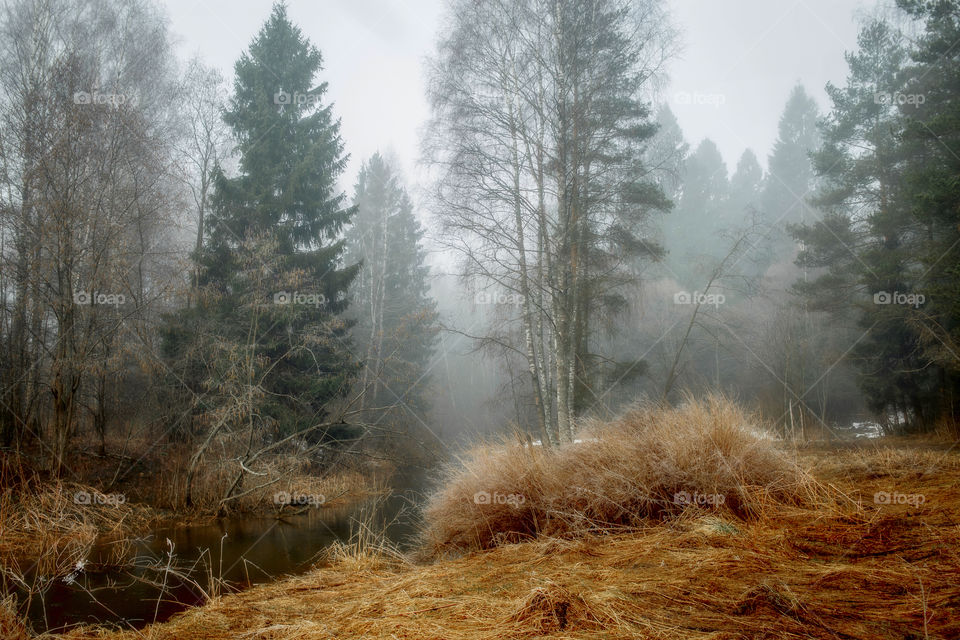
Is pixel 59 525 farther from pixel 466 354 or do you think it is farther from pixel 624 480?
pixel 624 480

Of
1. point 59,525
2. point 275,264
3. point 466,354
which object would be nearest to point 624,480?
point 466,354

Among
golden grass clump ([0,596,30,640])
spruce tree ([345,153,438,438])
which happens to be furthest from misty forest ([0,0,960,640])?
spruce tree ([345,153,438,438])

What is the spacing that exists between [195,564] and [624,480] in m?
5.25

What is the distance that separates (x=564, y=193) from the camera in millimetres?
10047

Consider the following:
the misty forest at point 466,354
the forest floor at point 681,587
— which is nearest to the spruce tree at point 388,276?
the misty forest at point 466,354

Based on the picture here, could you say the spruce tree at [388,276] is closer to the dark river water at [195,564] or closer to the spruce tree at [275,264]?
the spruce tree at [275,264]

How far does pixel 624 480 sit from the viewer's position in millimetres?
4863

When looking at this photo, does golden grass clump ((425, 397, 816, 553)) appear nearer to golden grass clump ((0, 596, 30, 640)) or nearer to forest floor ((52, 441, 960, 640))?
forest floor ((52, 441, 960, 640))

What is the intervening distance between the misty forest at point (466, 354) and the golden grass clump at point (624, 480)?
0.04 meters

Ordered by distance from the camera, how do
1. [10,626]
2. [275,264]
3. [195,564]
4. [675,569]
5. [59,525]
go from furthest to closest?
1. [275,264]
2. [59,525]
3. [195,564]
4. [10,626]
5. [675,569]

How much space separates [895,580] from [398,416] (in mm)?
15854

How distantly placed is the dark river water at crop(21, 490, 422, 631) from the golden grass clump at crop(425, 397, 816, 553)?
5.16 ft

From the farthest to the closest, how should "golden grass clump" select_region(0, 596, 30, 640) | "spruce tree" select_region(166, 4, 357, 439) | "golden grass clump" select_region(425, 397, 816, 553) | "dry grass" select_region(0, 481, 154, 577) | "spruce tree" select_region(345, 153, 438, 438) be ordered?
1. "spruce tree" select_region(345, 153, 438, 438)
2. "spruce tree" select_region(166, 4, 357, 439)
3. "dry grass" select_region(0, 481, 154, 577)
4. "golden grass clump" select_region(425, 397, 816, 553)
5. "golden grass clump" select_region(0, 596, 30, 640)

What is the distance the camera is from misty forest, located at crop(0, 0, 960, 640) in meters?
3.46
